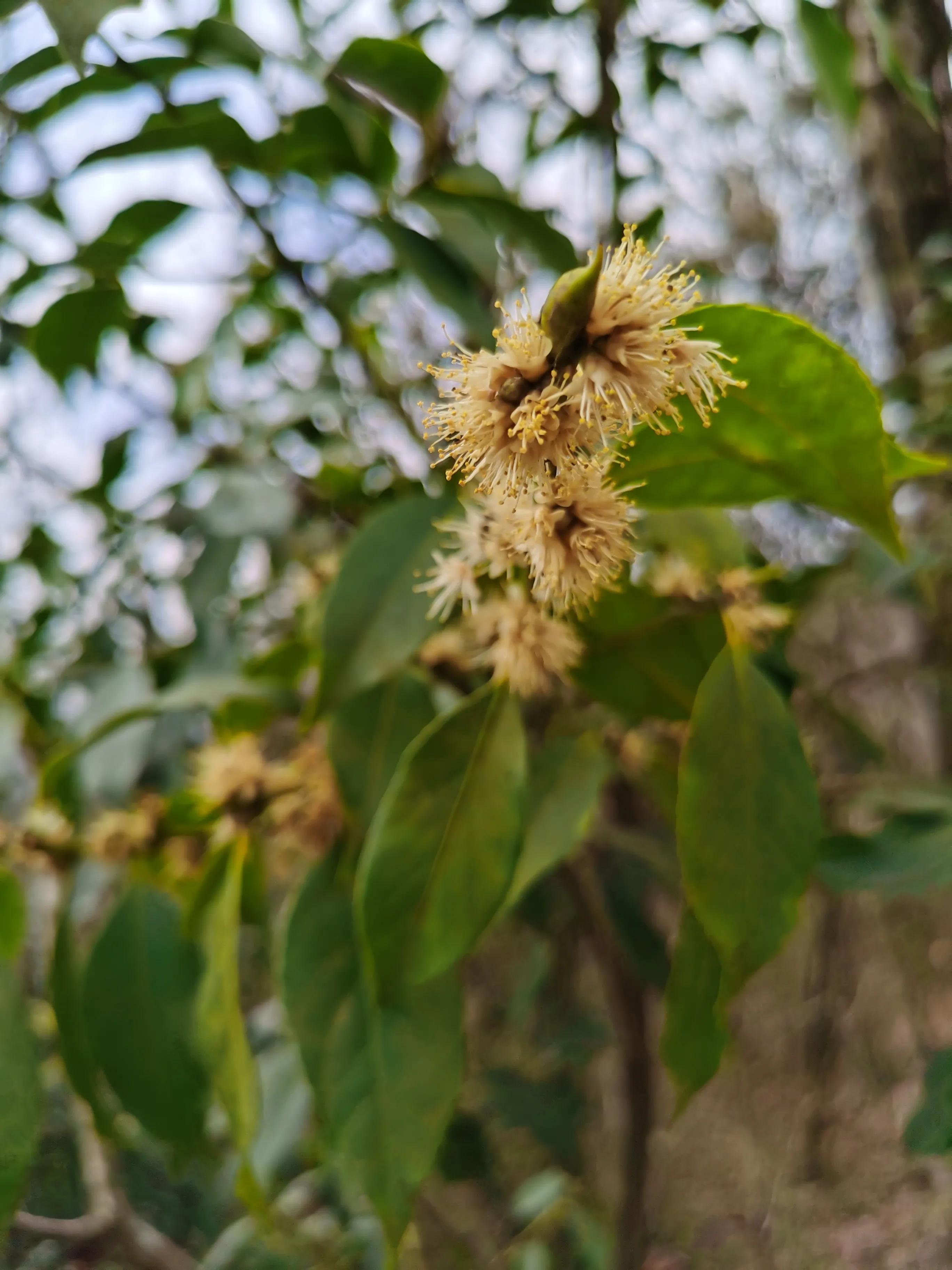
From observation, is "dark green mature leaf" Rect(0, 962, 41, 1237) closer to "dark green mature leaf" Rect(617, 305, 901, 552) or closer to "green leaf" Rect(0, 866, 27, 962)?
"green leaf" Rect(0, 866, 27, 962)

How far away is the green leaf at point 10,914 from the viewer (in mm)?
461

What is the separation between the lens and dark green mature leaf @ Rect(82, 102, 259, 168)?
355 mm

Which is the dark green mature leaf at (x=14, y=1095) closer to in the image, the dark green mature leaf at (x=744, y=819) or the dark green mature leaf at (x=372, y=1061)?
the dark green mature leaf at (x=372, y=1061)

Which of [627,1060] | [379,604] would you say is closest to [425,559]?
[379,604]

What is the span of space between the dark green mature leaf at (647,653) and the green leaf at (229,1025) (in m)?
0.19

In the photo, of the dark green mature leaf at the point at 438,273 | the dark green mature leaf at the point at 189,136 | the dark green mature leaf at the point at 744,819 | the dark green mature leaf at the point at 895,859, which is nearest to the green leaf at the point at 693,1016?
the dark green mature leaf at the point at 744,819

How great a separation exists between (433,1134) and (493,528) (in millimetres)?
229

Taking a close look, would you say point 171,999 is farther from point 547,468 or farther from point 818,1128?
point 818,1128

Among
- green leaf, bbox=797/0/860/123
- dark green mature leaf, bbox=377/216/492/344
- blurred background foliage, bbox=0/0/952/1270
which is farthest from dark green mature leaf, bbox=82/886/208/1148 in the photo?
green leaf, bbox=797/0/860/123

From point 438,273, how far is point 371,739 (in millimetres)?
205

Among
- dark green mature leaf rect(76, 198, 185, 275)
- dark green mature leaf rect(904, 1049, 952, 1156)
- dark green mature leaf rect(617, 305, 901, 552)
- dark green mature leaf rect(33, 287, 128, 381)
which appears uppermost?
dark green mature leaf rect(76, 198, 185, 275)

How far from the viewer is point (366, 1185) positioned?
330mm

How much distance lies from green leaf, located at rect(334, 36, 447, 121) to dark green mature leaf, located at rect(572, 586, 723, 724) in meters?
0.23

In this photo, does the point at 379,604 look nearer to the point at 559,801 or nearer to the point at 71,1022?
the point at 559,801
